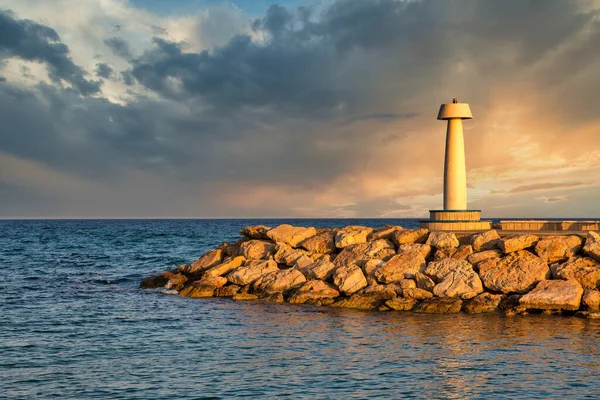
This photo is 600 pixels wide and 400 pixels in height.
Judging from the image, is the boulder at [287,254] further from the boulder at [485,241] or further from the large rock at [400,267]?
the boulder at [485,241]

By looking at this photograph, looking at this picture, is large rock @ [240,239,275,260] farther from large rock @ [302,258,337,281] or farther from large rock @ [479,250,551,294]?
large rock @ [479,250,551,294]

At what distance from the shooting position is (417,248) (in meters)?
30.5

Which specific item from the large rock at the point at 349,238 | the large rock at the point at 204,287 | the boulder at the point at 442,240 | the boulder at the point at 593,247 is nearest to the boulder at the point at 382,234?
the large rock at the point at 349,238

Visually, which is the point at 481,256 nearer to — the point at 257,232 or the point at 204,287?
the point at 204,287

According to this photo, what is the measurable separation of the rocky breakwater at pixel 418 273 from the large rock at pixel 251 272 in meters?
0.05

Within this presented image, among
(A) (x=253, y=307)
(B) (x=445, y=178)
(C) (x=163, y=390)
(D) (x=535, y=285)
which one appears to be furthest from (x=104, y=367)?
(B) (x=445, y=178)

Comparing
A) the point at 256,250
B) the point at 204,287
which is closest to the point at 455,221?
the point at 256,250

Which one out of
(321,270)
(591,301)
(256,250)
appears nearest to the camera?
(591,301)

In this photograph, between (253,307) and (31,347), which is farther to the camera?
(253,307)

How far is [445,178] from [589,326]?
629 inches

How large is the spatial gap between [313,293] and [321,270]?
4.91 ft

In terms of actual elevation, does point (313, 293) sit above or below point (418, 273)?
below

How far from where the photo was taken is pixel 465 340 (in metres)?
21.1

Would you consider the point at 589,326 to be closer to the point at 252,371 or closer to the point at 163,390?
the point at 252,371
